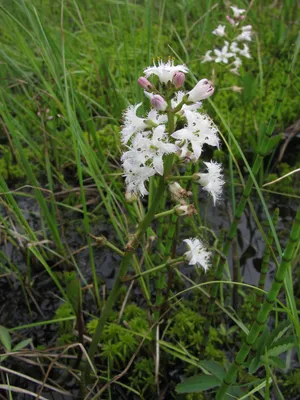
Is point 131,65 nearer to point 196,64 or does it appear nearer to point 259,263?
point 196,64

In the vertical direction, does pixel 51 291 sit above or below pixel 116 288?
below

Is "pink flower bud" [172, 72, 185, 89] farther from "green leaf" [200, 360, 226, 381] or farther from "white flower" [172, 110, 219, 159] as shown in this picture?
"green leaf" [200, 360, 226, 381]

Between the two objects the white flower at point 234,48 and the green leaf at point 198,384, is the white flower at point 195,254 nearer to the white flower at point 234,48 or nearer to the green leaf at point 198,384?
the green leaf at point 198,384

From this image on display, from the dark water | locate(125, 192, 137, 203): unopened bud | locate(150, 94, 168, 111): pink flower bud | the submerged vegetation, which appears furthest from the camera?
the dark water

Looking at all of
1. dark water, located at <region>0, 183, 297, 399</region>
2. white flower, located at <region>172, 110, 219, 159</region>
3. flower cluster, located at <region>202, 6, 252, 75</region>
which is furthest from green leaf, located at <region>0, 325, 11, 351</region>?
flower cluster, located at <region>202, 6, 252, 75</region>

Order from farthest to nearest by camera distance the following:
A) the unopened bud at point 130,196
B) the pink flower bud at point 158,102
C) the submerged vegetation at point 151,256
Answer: the unopened bud at point 130,196, the submerged vegetation at point 151,256, the pink flower bud at point 158,102

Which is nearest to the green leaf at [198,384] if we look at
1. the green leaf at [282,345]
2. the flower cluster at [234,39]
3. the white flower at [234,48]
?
the green leaf at [282,345]

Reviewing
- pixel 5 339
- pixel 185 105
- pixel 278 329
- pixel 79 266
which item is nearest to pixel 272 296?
pixel 278 329

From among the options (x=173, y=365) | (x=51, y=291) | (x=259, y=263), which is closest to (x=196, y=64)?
(x=259, y=263)
